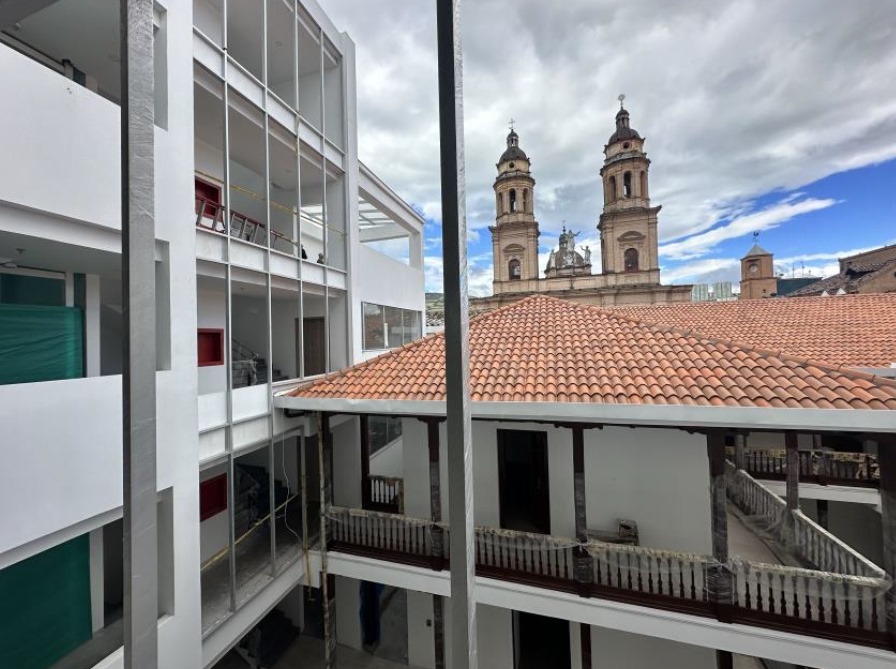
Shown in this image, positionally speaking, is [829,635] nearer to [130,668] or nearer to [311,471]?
[130,668]

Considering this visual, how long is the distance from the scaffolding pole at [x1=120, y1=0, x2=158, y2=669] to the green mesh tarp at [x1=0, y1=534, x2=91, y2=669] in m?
4.68

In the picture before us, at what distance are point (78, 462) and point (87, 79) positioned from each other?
230 inches

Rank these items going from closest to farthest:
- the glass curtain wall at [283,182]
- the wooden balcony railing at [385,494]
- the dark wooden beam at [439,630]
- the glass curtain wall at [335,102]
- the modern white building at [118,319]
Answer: the modern white building at [118,319], the dark wooden beam at [439,630], the glass curtain wall at [283,182], the wooden balcony railing at [385,494], the glass curtain wall at [335,102]

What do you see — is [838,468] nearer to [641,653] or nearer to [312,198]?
[641,653]

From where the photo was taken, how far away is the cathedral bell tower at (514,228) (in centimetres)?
3391

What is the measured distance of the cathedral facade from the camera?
30.6 m

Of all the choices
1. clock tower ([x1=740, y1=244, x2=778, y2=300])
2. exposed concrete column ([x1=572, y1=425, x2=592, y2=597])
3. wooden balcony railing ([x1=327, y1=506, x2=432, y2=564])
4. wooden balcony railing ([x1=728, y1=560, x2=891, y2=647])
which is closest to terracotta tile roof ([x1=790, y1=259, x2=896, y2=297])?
clock tower ([x1=740, y1=244, x2=778, y2=300])

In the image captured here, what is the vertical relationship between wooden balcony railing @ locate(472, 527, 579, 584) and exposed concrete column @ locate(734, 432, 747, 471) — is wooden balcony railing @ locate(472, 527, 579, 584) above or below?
below

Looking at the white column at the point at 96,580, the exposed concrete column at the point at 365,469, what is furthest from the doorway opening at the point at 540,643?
the white column at the point at 96,580

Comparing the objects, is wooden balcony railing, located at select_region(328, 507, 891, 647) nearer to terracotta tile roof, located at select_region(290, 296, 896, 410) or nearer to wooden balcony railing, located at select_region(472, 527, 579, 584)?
wooden balcony railing, located at select_region(472, 527, 579, 584)

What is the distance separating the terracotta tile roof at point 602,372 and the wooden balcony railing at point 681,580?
2.36m

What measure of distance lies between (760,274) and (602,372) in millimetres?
48351

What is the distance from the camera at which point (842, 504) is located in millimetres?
10453

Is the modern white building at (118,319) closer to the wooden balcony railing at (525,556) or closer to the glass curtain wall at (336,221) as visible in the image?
the glass curtain wall at (336,221)
